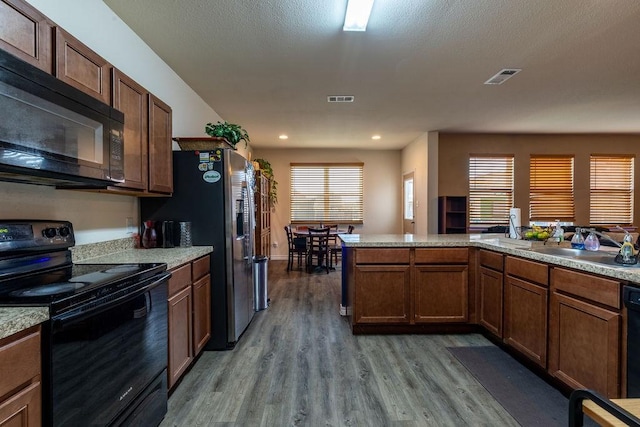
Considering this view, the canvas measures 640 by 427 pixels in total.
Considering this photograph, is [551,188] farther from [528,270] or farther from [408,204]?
[528,270]

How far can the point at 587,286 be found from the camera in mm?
1790

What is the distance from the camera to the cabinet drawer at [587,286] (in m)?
1.64

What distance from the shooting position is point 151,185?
2.18m

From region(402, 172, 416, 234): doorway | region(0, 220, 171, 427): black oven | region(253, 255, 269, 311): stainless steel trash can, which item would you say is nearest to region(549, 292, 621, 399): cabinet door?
region(0, 220, 171, 427): black oven

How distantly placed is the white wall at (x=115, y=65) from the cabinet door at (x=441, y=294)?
2562 mm

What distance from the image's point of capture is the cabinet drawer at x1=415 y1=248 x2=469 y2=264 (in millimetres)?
2910

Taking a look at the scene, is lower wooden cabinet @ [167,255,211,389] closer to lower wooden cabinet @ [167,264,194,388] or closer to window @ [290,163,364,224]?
lower wooden cabinet @ [167,264,194,388]

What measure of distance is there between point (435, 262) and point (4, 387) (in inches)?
112

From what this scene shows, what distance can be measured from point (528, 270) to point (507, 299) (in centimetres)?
37

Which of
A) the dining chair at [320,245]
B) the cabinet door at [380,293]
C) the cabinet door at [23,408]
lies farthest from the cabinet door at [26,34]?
the dining chair at [320,245]

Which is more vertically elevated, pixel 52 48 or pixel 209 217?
pixel 52 48

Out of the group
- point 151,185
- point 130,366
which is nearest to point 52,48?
point 151,185

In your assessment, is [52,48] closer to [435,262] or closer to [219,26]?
[219,26]

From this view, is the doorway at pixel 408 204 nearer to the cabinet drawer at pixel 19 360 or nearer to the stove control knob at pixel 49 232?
the stove control knob at pixel 49 232
